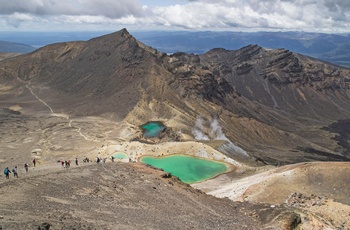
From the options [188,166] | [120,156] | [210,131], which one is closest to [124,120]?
[210,131]

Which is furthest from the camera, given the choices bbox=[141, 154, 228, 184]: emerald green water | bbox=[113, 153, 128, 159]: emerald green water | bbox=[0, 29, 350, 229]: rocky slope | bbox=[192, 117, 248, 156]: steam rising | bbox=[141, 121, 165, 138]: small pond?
bbox=[192, 117, 248, 156]: steam rising

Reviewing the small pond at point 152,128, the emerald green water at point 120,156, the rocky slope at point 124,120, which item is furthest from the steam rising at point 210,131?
the emerald green water at point 120,156

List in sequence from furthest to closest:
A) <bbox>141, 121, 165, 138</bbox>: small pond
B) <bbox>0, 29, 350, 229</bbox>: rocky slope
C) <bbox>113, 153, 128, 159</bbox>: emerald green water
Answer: <bbox>141, 121, 165, 138</bbox>: small pond, <bbox>0, 29, 350, 229</bbox>: rocky slope, <bbox>113, 153, 128, 159</bbox>: emerald green water

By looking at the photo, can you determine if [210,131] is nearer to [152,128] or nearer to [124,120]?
[152,128]

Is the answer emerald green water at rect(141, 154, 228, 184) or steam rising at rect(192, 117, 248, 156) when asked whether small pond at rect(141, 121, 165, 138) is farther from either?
emerald green water at rect(141, 154, 228, 184)

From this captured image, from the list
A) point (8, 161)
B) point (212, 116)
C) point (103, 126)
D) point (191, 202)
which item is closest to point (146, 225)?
point (191, 202)

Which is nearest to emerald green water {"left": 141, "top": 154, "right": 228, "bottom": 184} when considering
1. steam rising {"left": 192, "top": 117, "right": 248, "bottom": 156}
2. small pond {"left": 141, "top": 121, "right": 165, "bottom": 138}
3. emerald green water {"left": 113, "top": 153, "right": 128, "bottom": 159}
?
emerald green water {"left": 113, "top": 153, "right": 128, "bottom": 159}
